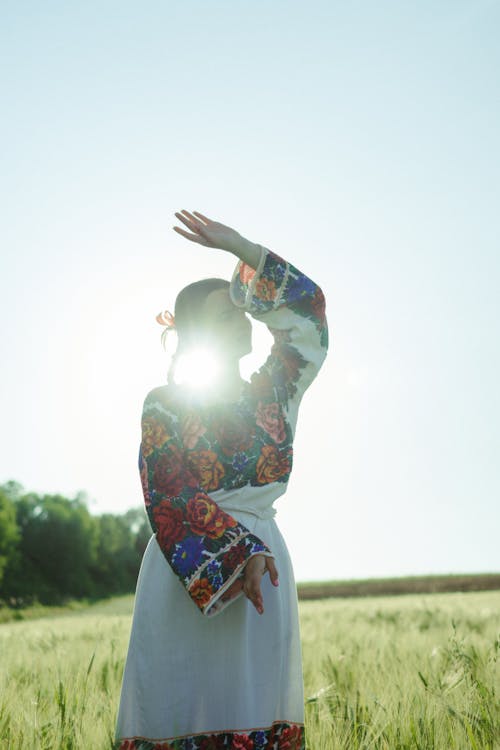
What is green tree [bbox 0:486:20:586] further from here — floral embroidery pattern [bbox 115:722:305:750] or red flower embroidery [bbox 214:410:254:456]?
red flower embroidery [bbox 214:410:254:456]

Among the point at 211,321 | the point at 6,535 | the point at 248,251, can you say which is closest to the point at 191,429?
the point at 211,321

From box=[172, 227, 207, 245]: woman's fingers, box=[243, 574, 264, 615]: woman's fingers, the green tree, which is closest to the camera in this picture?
box=[243, 574, 264, 615]: woman's fingers

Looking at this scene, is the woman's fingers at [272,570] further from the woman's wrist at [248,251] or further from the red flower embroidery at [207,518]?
the woman's wrist at [248,251]

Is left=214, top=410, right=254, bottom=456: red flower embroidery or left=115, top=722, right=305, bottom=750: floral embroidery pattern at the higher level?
left=214, top=410, right=254, bottom=456: red flower embroidery

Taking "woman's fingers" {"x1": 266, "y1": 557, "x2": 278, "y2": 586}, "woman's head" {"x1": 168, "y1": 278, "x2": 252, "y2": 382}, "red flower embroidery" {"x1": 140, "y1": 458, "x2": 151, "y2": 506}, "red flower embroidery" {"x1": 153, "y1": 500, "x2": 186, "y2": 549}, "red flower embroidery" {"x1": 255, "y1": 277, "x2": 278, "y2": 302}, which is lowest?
"woman's fingers" {"x1": 266, "y1": 557, "x2": 278, "y2": 586}

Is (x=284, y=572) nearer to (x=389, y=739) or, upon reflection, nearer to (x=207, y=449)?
(x=207, y=449)

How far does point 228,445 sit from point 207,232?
0.65 m

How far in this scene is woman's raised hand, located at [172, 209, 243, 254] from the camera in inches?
79.5

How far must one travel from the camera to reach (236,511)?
1.95 m

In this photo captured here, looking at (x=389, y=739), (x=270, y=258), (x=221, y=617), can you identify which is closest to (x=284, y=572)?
(x=221, y=617)

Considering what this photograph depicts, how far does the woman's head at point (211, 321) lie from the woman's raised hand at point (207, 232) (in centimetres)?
14

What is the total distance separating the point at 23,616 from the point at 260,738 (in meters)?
32.1

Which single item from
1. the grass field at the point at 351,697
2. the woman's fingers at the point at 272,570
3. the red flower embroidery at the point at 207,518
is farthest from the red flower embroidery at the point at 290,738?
the red flower embroidery at the point at 207,518

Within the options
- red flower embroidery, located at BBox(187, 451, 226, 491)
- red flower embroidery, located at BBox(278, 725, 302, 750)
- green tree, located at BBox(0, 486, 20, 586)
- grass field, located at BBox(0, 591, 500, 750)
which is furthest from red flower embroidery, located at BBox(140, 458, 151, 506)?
green tree, located at BBox(0, 486, 20, 586)
